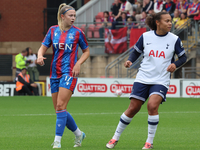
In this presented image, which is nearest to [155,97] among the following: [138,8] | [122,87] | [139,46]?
[139,46]

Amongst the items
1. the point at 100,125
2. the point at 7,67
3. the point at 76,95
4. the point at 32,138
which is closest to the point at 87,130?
the point at 100,125

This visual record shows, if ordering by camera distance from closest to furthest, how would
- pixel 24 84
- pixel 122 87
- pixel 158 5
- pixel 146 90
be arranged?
pixel 146 90, pixel 122 87, pixel 24 84, pixel 158 5

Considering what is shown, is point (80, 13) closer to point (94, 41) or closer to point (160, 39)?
point (94, 41)

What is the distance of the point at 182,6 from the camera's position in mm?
20266

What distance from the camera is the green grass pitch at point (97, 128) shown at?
6.80 meters

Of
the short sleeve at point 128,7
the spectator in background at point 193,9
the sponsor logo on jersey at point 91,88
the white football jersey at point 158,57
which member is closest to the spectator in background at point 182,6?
the spectator in background at point 193,9

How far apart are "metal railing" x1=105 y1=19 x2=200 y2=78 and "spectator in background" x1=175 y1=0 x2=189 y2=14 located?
0.72 m

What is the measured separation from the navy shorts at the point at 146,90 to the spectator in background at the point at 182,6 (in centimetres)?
1443

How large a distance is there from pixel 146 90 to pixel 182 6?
48.3 feet

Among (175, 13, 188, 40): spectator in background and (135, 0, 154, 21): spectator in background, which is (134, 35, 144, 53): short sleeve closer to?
(175, 13, 188, 40): spectator in background

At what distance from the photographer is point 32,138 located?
24.7 ft

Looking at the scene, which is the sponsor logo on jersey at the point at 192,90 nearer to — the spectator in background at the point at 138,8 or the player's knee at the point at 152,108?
the spectator in background at the point at 138,8

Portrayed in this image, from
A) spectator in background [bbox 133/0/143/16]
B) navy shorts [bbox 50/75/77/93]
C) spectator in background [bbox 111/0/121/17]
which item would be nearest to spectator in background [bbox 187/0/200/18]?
spectator in background [bbox 133/0/143/16]

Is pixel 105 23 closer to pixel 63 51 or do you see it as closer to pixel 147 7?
pixel 147 7
